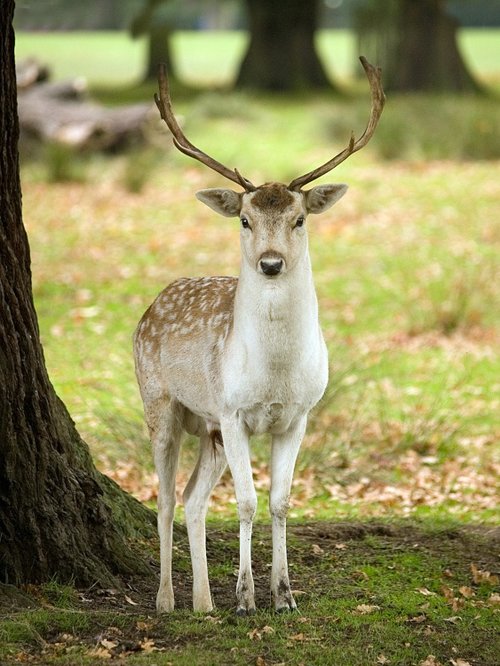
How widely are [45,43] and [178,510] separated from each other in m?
32.5

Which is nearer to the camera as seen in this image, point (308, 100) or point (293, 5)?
point (308, 100)

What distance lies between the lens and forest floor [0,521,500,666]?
4.79 m

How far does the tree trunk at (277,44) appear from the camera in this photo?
92.0 feet

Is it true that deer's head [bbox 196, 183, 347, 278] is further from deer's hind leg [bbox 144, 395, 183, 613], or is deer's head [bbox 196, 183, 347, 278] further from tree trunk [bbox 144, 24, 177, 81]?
tree trunk [bbox 144, 24, 177, 81]

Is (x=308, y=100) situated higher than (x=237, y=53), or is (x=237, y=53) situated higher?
(x=237, y=53)

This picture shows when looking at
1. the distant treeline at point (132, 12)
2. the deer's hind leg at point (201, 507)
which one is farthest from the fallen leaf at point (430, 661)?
the distant treeline at point (132, 12)

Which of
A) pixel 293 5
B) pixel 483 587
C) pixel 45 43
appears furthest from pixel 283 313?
pixel 45 43

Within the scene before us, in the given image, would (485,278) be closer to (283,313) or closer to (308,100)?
(283,313)

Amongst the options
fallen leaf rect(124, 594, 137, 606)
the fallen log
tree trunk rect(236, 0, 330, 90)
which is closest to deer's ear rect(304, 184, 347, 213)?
fallen leaf rect(124, 594, 137, 606)

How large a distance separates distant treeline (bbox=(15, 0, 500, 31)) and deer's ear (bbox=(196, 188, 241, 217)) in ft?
75.8

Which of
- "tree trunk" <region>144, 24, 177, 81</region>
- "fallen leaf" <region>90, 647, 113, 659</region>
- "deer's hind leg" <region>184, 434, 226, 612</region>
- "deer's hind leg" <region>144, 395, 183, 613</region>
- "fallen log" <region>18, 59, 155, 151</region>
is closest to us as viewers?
"fallen leaf" <region>90, 647, 113, 659</region>

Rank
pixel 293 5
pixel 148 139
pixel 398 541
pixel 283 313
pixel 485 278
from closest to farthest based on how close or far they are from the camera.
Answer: pixel 283 313
pixel 398 541
pixel 485 278
pixel 148 139
pixel 293 5

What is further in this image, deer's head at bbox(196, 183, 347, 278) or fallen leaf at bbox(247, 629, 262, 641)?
deer's head at bbox(196, 183, 347, 278)

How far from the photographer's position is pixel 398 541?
6.66 metres
